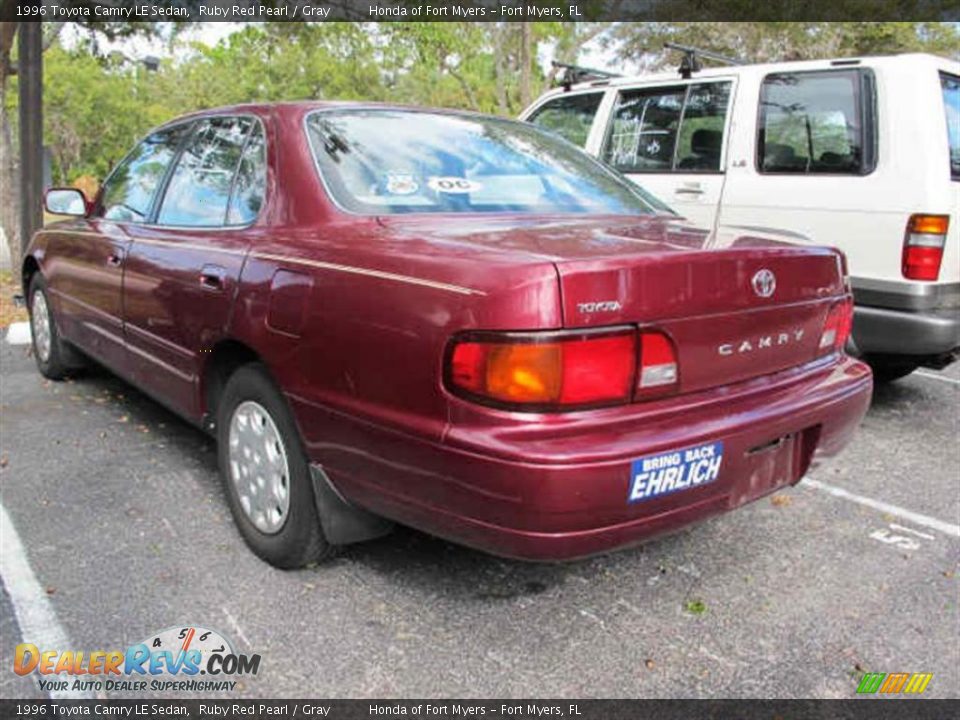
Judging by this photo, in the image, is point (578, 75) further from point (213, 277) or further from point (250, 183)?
point (213, 277)

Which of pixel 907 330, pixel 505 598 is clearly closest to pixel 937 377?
pixel 907 330

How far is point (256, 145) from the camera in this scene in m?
3.23

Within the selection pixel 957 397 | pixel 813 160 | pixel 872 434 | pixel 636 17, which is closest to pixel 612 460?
pixel 872 434

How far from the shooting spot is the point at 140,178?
4336 millimetres

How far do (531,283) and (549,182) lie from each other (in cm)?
135

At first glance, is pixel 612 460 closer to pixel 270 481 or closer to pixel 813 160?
pixel 270 481

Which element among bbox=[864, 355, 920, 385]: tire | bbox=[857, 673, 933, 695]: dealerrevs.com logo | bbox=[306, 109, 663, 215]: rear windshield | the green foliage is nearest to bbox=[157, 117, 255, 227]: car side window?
bbox=[306, 109, 663, 215]: rear windshield

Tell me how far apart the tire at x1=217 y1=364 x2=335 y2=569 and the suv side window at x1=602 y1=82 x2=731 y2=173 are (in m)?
3.61

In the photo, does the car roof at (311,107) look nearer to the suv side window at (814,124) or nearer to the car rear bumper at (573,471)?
the car rear bumper at (573,471)

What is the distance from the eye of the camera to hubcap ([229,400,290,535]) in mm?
2928

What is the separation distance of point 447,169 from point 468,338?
1.16 m

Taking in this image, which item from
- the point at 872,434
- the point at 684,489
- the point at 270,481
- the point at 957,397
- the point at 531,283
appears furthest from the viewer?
the point at 957,397

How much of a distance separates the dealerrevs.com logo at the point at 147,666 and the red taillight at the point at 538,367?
1.10m


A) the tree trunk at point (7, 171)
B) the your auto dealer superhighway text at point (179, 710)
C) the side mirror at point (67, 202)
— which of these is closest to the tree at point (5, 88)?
the tree trunk at point (7, 171)
